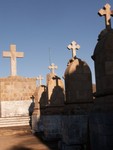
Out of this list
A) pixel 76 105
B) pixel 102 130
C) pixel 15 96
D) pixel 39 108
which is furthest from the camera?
pixel 15 96

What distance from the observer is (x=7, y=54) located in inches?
824

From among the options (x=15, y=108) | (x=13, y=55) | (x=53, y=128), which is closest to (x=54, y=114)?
(x=53, y=128)

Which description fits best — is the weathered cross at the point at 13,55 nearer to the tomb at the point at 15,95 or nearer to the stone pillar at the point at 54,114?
the tomb at the point at 15,95

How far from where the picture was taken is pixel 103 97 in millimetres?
4949

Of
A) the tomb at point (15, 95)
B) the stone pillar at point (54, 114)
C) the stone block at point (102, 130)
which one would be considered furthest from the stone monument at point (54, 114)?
the tomb at point (15, 95)

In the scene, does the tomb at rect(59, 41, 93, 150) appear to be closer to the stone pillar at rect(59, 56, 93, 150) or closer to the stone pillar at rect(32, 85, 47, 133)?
the stone pillar at rect(59, 56, 93, 150)

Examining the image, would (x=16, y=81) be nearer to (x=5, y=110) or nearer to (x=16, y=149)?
(x=5, y=110)

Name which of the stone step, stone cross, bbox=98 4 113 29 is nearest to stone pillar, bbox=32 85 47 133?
the stone step

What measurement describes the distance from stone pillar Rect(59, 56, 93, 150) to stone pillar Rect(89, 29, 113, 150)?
5.26 ft

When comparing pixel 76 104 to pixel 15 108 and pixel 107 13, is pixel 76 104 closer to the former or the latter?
pixel 107 13

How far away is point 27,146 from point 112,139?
5306 mm

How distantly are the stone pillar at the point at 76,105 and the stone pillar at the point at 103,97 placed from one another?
1.60 meters

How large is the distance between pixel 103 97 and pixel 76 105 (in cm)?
229

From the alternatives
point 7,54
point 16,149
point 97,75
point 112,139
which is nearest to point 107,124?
point 112,139
